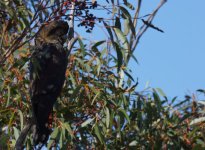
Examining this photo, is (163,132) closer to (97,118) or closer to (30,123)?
(97,118)

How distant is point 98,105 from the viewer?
12.7 ft

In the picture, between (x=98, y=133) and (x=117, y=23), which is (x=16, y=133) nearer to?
(x=98, y=133)

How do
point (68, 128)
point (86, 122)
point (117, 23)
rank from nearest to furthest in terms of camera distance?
point (117, 23) < point (68, 128) < point (86, 122)

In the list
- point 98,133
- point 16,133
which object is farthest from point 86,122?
point 16,133

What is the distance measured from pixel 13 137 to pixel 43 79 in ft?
1.54

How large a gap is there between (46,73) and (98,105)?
475 mm

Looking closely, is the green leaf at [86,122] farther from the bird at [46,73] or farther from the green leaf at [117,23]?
the green leaf at [117,23]

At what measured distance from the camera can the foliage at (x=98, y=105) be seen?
3574mm

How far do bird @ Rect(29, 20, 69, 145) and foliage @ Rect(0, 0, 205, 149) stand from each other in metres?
0.09

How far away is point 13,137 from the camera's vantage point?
3.77 m

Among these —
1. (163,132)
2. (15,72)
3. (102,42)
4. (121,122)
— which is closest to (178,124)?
(163,132)

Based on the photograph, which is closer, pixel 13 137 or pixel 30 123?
pixel 30 123

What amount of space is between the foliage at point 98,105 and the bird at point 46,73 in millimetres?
92

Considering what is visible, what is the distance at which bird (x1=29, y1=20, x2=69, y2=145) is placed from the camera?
11.0ft
